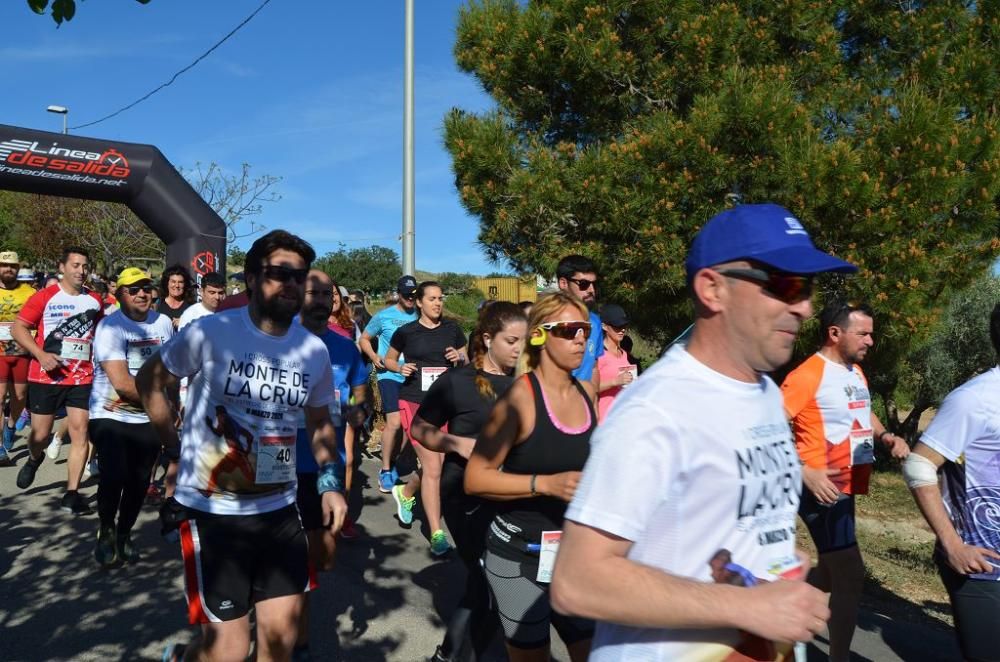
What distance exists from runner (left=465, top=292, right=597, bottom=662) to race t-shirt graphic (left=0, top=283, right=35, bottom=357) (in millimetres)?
7179

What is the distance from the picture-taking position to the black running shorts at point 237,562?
303cm

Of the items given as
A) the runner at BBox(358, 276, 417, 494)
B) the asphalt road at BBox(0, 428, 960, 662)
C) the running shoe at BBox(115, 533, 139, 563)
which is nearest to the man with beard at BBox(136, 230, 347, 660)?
the asphalt road at BBox(0, 428, 960, 662)

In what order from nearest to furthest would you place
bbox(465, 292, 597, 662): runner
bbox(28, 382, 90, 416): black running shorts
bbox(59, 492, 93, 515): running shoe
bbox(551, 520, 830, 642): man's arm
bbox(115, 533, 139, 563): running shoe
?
bbox(551, 520, 830, 642): man's arm → bbox(465, 292, 597, 662): runner → bbox(115, 533, 139, 563): running shoe → bbox(59, 492, 93, 515): running shoe → bbox(28, 382, 90, 416): black running shorts

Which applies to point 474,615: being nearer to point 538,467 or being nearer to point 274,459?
point 538,467

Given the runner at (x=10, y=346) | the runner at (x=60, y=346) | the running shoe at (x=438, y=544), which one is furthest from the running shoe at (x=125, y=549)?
the runner at (x=10, y=346)

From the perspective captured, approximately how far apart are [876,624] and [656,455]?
436 centimetres

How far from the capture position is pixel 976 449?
2990mm

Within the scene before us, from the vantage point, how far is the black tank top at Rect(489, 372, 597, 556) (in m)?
3.08

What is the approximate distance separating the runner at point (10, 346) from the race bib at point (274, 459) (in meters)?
6.49

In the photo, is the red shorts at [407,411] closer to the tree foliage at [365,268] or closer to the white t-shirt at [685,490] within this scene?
the white t-shirt at [685,490]

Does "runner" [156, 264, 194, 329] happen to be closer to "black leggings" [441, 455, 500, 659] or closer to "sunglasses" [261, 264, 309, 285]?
"sunglasses" [261, 264, 309, 285]

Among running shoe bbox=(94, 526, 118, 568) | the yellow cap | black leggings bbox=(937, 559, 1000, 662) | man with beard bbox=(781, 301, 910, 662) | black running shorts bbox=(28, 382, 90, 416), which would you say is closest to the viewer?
black leggings bbox=(937, 559, 1000, 662)

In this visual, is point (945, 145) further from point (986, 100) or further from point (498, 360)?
point (498, 360)

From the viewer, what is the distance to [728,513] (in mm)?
1557
